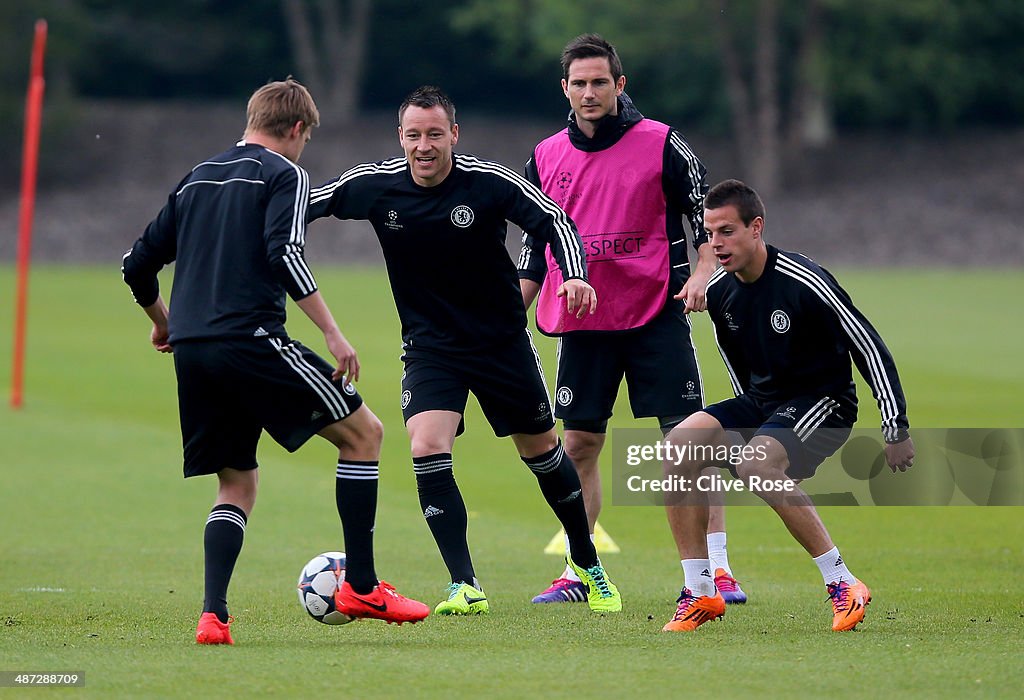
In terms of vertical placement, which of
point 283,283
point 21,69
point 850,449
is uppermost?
point 21,69

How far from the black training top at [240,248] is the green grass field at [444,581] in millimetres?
1313

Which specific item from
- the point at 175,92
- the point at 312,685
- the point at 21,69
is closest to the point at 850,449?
the point at 312,685

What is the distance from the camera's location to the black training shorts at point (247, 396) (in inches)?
231

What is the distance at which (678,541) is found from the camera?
654cm

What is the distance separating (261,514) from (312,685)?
602 cm

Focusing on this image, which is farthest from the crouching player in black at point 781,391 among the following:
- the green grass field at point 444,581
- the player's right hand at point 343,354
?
the player's right hand at point 343,354

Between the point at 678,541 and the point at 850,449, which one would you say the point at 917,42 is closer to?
the point at 850,449

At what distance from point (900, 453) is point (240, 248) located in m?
2.90

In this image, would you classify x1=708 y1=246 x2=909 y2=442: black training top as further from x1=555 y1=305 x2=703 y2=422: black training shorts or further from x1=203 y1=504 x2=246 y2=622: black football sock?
x1=203 y1=504 x2=246 y2=622: black football sock

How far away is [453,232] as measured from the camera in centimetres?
680

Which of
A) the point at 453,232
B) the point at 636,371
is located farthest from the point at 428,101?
the point at 636,371

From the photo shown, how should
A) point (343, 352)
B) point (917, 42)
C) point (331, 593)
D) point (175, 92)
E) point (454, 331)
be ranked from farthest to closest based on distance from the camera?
point (175, 92)
point (917, 42)
point (454, 331)
point (331, 593)
point (343, 352)

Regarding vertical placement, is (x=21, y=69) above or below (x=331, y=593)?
above

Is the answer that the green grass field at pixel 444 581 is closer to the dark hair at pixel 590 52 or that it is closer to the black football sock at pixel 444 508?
the black football sock at pixel 444 508
